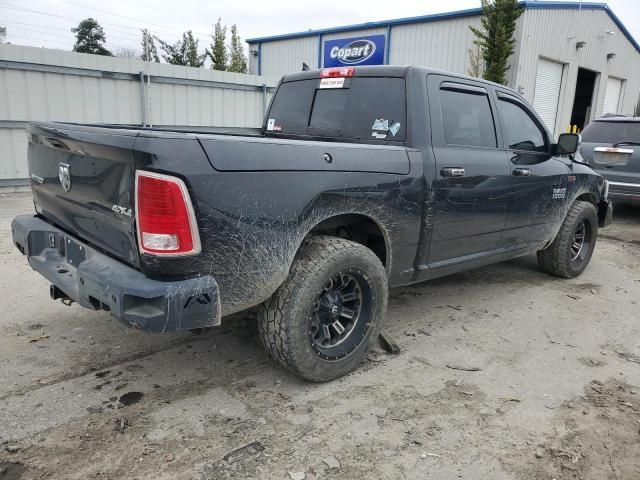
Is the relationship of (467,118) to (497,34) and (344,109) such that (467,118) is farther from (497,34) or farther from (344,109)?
(497,34)

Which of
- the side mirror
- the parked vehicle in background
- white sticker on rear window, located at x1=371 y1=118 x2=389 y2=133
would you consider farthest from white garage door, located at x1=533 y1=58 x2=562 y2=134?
white sticker on rear window, located at x1=371 y1=118 x2=389 y2=133

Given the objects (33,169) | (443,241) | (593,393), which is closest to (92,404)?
(33,169)

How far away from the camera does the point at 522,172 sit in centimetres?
432

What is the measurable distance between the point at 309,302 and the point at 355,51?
1920 cm

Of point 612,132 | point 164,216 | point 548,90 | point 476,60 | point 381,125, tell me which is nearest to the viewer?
point 164,216

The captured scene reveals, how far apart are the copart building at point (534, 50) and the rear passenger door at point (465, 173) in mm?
14408

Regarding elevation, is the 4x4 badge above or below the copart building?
below

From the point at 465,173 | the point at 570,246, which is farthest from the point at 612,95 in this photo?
the point at 465,173

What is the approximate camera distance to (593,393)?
3188 mm

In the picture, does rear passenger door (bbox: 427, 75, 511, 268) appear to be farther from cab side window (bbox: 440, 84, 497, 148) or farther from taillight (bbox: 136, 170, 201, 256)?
taillight (bbox: 136, 170, 201, 256)

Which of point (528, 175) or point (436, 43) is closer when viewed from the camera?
point (528, 175)

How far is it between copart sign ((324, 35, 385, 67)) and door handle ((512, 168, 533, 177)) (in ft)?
53.6

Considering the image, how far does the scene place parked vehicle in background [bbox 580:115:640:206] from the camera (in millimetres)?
8266

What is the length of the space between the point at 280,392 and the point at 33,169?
217 cm
